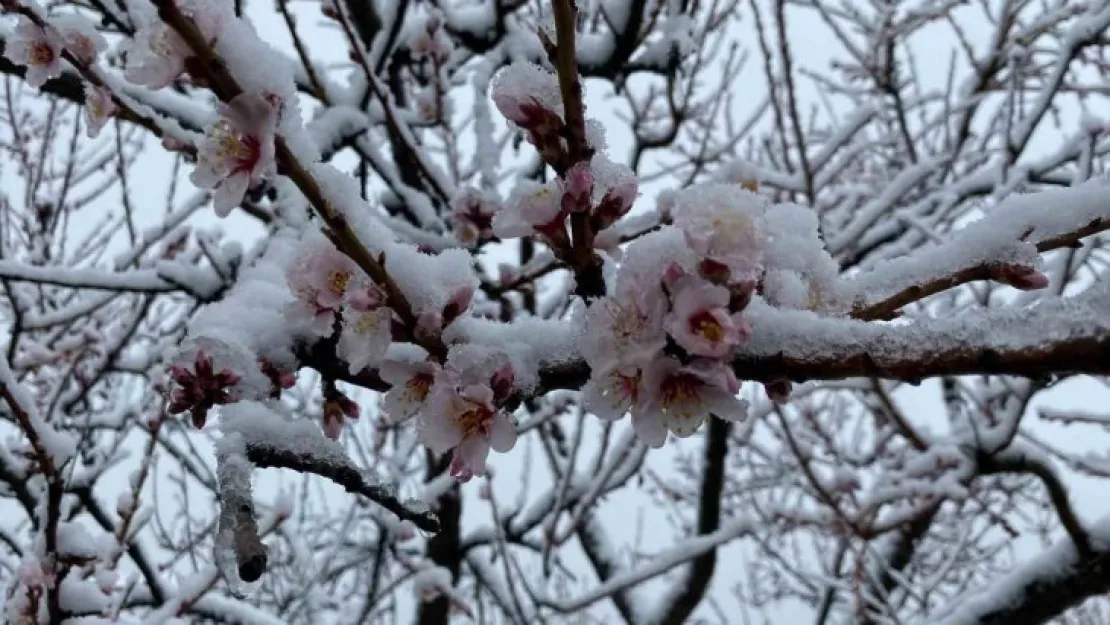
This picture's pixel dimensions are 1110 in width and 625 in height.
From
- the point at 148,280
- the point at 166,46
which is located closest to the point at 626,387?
the point at 166,46

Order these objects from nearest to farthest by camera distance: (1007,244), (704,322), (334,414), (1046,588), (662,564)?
(704,322)
(1007,244)
(334,414)
(1046,588)
(662,564)

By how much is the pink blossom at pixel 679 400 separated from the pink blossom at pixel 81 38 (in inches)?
49.8

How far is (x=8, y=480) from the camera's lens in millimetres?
2201

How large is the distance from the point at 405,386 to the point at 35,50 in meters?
1.09

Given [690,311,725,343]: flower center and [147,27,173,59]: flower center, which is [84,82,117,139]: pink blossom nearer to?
[147,27,173,59]: flower center

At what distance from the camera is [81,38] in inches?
59.9

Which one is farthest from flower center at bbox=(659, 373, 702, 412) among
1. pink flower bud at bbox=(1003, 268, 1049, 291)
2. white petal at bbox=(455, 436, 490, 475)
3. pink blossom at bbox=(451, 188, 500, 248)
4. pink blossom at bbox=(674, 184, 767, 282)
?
pink blossom at bbox=(451, 188, 500, 248)

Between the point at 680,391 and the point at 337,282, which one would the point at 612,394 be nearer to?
the point at 680,391

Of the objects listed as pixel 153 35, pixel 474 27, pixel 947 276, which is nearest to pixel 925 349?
pixel 947 276

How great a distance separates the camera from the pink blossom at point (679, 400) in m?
0.81

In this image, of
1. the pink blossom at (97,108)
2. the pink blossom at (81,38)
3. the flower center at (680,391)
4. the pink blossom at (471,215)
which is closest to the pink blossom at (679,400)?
the flower center at (680,391)

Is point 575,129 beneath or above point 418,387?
above

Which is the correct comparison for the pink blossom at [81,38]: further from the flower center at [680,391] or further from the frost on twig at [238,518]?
the flower center at [680,391]

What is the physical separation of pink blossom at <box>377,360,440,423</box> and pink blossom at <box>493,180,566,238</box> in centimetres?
18
